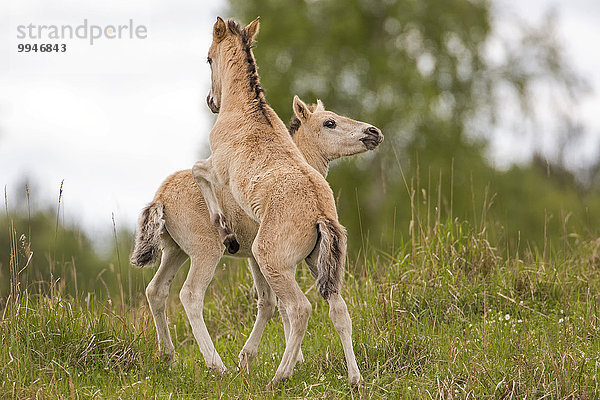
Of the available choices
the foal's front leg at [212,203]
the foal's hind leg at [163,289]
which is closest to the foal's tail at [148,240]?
the foal's hind leg at [163,289]

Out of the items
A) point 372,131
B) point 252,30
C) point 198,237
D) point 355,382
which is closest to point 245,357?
point 198,237

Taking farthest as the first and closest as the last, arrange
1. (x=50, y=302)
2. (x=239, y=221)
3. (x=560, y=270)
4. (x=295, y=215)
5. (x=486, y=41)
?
(x=486, y=41) < (x=560, y=270) < (x=239, y=221) < (x=50, y=302) < (x=295, y=215)

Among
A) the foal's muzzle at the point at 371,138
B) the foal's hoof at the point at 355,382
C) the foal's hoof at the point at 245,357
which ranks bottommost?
the foal's hoof at the point at 245,357

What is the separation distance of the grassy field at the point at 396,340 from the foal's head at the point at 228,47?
222cm

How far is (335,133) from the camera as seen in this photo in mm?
7602

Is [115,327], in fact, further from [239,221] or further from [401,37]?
[401,37]

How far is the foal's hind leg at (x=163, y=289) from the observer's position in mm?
7188

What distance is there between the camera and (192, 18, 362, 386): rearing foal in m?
5.85

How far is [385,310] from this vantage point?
23.6ft

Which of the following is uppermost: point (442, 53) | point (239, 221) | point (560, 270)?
point (442, 53)

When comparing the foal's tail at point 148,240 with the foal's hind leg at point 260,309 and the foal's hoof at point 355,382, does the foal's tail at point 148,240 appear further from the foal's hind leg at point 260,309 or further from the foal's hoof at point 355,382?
the foal's hoof at point 355,382

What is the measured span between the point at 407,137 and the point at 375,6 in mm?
4722

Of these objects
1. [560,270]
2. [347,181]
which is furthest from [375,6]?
[560,270]

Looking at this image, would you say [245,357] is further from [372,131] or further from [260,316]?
[372,131]
